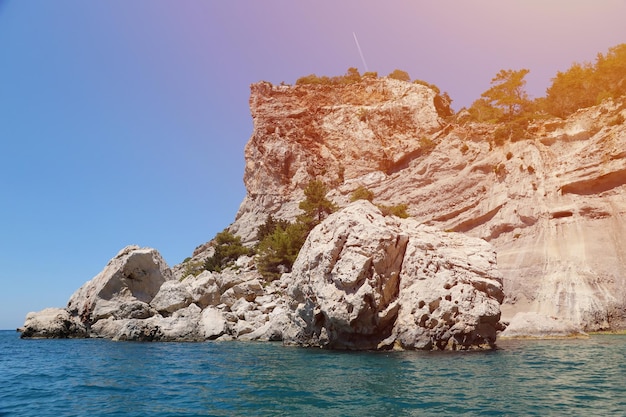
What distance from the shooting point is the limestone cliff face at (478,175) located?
3406 cm

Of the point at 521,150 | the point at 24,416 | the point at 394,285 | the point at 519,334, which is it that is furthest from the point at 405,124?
the point at 24,416

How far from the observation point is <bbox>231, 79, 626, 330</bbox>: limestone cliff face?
112 ft

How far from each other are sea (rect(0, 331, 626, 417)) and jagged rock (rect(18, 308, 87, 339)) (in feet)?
53.5

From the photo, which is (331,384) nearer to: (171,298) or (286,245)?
(171,298)

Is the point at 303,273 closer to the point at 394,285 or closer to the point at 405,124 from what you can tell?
the point at 394,285

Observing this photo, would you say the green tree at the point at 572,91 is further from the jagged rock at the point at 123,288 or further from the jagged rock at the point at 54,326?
the jagged rock at the point at 54,326

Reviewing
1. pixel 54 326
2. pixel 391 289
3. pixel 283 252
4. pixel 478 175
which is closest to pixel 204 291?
pixel 54 326

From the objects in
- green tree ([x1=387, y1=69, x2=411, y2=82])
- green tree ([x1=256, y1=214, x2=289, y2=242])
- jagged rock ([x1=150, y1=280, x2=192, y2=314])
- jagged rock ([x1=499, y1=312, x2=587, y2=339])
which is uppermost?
green tree ([x1=387, y1=69, x2=411, y2=82])

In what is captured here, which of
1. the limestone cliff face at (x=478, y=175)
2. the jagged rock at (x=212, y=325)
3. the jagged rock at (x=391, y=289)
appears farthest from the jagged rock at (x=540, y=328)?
the jagged rock at (x=212, y=325)

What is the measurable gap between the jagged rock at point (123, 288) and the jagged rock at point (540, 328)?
27.7 metres

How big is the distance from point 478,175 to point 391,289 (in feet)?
115

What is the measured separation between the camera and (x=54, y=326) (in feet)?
115

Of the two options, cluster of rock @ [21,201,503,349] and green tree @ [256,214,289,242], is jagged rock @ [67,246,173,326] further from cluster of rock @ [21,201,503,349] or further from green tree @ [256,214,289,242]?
green tree @ [256,214,289,242]

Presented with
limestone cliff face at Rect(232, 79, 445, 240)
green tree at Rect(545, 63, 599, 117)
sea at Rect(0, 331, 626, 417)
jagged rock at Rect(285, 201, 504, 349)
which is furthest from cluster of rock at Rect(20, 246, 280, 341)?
green tree at Rect(545, 63, 599, 117)
